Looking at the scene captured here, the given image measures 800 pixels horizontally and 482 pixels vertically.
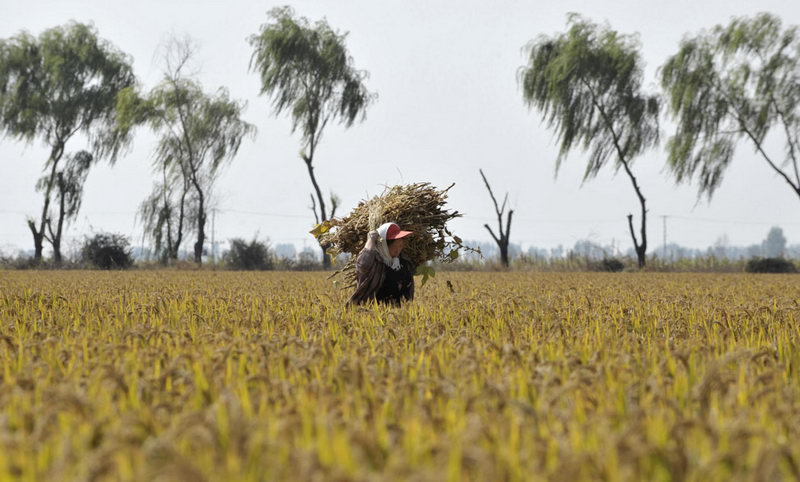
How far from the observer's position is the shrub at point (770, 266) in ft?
87.0

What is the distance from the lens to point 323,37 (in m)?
30.9

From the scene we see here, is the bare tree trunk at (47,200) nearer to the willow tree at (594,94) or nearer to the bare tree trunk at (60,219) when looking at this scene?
the bare tree trunk at (60,219)

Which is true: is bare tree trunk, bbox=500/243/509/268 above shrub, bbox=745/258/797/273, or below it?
above

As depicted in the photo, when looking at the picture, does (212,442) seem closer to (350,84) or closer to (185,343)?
(185,343)

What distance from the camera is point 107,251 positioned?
92.5 ft

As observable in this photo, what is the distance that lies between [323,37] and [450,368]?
1171 inches

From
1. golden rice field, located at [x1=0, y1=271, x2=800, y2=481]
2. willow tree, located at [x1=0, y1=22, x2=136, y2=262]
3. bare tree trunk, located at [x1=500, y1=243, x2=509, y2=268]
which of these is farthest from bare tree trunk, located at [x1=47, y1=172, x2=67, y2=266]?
golden rice field, located at [x1=0, y1=271, x2=800, y2=481]

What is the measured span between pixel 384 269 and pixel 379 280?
0.14 meters

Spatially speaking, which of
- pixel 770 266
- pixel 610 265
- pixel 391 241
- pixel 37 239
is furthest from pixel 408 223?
pixel 37 239

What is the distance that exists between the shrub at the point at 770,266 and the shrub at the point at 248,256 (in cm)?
1956

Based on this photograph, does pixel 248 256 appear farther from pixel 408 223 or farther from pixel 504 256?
pixel 408 223

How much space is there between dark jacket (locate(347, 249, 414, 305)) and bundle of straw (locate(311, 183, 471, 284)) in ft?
1.01

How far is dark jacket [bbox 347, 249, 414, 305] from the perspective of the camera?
6914mm

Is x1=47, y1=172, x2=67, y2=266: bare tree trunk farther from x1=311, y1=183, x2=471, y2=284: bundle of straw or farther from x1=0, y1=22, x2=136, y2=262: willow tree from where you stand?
x1=311, y1=183, x2=471, y2=284: bundle of straw
